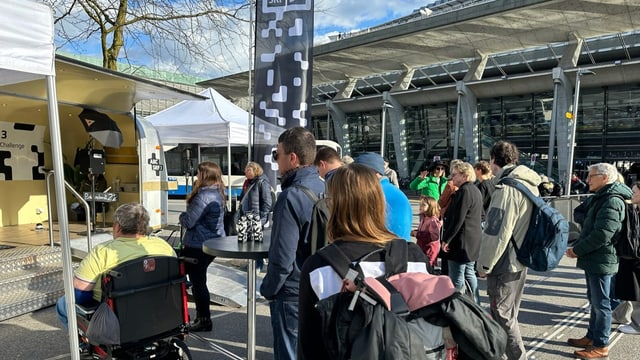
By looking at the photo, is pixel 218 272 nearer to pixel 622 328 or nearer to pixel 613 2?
pixel 622 328

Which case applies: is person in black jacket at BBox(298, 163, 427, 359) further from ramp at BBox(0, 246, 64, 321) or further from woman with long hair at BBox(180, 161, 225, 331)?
ramp at BBox(0, 246, 64, 321)

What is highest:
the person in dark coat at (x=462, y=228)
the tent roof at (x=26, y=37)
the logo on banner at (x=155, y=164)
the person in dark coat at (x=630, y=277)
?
the tent roof at (x=26, y=37)

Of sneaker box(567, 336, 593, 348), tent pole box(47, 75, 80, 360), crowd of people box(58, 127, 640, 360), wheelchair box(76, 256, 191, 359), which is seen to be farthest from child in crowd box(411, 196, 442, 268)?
tent pole box(47, 75, 80, 360)

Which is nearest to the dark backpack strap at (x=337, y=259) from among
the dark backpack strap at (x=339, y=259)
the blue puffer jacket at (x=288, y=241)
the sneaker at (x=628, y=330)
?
the dark backpack strap at (x=339, y=259)

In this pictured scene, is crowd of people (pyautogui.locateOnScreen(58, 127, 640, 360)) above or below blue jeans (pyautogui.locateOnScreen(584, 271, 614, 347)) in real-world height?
above

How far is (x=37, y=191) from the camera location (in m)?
8.52

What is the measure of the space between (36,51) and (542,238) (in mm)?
3730

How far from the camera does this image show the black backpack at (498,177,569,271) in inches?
135

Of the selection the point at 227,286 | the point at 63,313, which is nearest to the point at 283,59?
the point at 227,286

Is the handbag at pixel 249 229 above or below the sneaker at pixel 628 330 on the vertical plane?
above

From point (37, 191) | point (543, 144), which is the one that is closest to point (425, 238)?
point (37, 191)

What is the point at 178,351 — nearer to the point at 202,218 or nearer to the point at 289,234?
the point at 289,234

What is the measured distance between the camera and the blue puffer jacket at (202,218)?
15.2 feet

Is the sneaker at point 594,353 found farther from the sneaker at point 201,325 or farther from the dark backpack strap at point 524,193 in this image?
the sneaker at point 201,325
